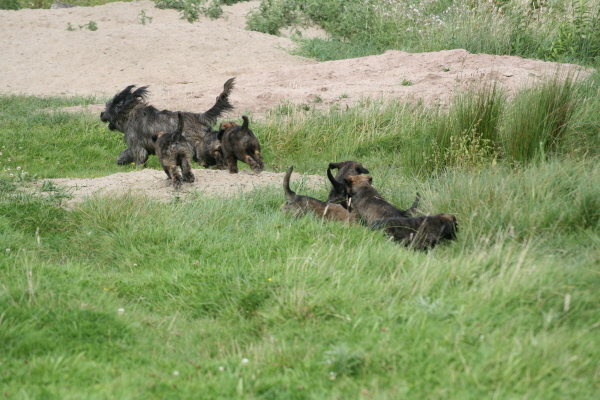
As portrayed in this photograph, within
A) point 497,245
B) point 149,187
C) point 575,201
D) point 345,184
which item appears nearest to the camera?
point 497,245

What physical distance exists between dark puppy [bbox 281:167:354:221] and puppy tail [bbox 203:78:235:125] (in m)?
3.50

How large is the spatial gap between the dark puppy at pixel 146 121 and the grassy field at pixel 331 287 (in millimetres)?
2299

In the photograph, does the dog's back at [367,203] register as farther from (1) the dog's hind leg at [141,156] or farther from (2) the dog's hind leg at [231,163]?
(1) the dog's hind leg at [141,156]

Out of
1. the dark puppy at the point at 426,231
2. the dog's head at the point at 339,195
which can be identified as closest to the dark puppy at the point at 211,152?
the dog's head at the point at 339,195

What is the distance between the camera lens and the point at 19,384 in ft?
11.2

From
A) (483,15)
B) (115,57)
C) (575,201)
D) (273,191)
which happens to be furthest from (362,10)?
(575,201)

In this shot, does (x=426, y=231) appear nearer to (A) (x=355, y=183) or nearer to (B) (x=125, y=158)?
(A) (x=355, y=183)

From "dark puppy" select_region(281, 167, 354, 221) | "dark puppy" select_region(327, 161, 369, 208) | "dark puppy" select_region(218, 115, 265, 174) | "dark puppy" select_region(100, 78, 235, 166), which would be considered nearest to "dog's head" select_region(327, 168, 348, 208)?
"dark puppy" select_region(327, 161, 369, 208)

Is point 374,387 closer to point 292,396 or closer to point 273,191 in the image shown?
point 292,396

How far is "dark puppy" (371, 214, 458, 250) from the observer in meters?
5.62

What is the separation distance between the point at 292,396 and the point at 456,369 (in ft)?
2.91

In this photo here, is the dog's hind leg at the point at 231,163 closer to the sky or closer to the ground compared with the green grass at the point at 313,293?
closer to the ground

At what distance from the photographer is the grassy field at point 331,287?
341 cm

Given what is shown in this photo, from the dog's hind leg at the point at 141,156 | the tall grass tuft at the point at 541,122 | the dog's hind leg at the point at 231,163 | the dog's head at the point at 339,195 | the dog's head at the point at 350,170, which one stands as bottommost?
the dog's hind leg at the point at 141,156
